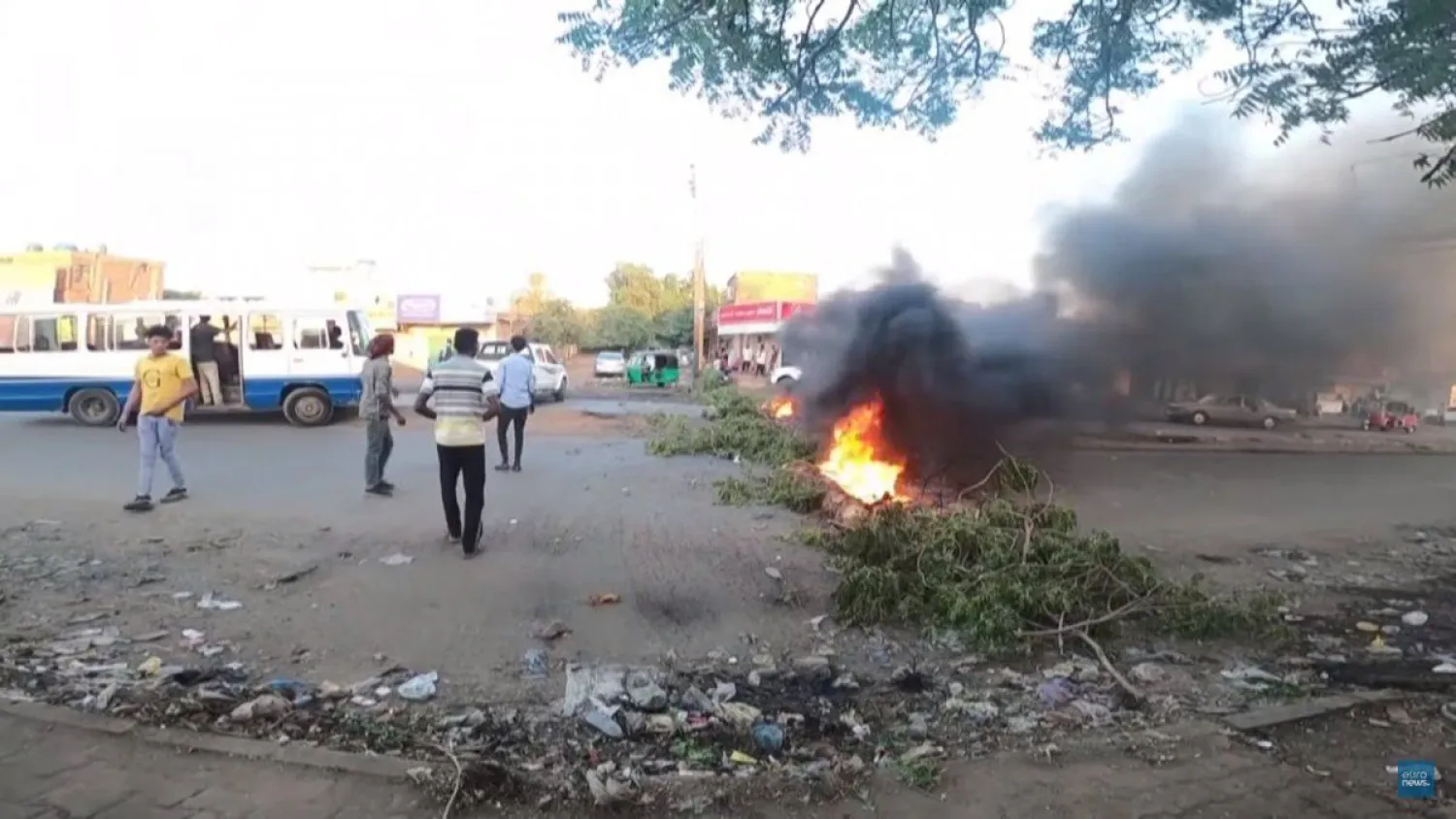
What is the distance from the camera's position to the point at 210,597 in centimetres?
493

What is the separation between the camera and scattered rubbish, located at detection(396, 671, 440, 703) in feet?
12.0

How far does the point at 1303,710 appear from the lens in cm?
366

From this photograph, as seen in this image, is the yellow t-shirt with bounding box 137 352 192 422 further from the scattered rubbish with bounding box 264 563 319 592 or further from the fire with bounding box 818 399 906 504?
the fire with bounding box 818 399 906 504

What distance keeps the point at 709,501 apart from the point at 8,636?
5.24 metres

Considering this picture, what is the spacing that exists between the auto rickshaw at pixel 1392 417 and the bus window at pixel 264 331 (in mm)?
16808

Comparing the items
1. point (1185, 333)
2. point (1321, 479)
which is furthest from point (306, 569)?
point (1321, 479)

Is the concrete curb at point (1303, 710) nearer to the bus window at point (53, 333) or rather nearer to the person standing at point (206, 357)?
the person standing at point (206, 357)

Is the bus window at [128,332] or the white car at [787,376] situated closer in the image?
the bus window at [128,332]

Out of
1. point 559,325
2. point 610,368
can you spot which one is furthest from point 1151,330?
point 559,325

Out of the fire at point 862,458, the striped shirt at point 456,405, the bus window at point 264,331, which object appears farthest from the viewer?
the bus window at point 264,331

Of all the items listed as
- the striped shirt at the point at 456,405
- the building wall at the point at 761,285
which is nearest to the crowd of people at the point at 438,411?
the striped shirt at the point at 456,405

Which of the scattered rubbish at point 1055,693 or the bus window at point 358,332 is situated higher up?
the bus window at point 358,332

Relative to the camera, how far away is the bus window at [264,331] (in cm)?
1427

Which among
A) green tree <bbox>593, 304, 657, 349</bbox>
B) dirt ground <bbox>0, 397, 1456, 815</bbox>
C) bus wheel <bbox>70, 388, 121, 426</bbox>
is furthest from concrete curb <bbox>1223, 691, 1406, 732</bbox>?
green tree <bbox>593, 304, 657, 349</bbox>
